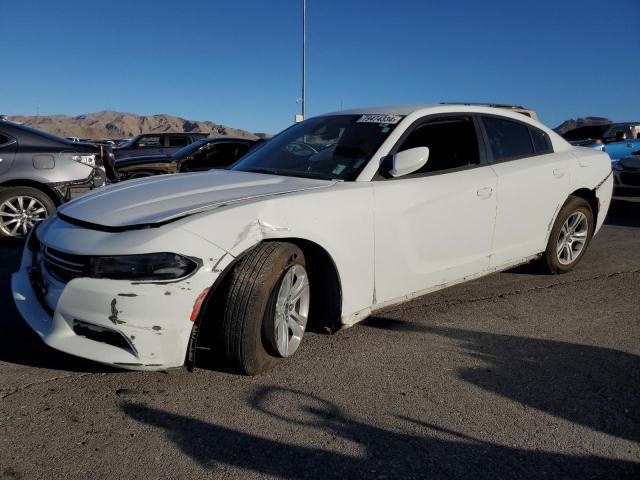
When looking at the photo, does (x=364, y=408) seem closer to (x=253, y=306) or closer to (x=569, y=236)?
(x=253, y=306)

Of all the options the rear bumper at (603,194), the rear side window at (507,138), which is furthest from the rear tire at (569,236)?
the rear side window at (507,138)

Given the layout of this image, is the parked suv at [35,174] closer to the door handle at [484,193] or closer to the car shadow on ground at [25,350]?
the car shadow on ground at [25,350]

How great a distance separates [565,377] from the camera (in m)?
2.93

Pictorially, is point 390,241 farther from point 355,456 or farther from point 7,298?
point 7,298

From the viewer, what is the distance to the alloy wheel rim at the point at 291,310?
9.51ft

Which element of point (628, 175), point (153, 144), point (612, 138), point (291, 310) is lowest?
point (291, 310)

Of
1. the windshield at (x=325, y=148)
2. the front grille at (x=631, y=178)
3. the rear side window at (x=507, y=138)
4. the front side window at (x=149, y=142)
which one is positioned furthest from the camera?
the front side window at (x=149, y=142)

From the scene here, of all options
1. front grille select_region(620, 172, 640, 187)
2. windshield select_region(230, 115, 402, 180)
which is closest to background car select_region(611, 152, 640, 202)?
front grille select_region(620, 172, 640, 187)

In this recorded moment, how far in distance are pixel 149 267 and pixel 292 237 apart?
75 cm

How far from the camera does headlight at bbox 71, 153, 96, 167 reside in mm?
6363

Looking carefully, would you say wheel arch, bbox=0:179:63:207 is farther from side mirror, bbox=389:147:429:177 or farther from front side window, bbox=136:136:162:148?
front side window, bbox=136:136:162:148

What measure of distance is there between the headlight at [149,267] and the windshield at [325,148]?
1251 mm

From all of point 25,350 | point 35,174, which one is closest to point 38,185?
point 35,174

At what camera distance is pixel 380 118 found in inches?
150
